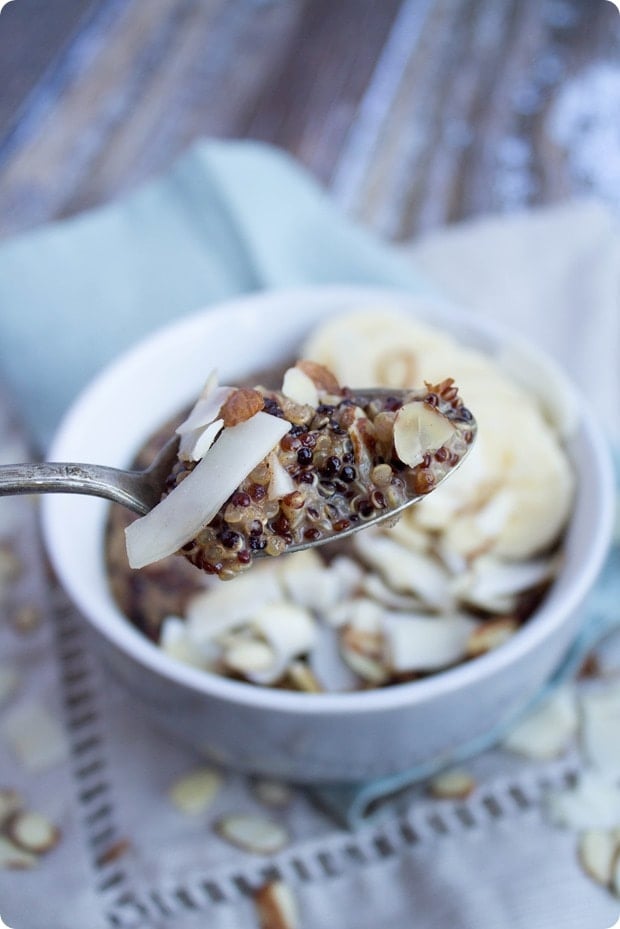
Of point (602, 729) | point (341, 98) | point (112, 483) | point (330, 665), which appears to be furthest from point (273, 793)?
point (341, 98)

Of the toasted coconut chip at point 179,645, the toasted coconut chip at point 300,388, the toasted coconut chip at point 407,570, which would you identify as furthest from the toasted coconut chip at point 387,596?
the toasted coconut chip at point 300,388

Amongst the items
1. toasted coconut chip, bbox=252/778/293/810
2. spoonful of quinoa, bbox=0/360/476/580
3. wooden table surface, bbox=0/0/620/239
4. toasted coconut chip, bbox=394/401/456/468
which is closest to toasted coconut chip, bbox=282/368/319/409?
spoonful of quinoa, bbox=0/360/476/580

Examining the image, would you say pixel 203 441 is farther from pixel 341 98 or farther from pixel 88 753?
pixel 341 98

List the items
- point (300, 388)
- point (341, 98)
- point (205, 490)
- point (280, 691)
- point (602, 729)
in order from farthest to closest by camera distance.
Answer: point (341, 98) < point (602, 729) < point (280, 691) < point (300, 388) < point (205, 490)

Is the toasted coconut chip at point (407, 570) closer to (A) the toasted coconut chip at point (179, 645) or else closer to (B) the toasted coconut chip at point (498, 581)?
(B) the toasted coconut chip at point (498, 581)

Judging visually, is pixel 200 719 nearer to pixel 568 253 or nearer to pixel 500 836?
pixel 500 836

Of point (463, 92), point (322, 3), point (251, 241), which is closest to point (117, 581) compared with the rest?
point (251, 241)

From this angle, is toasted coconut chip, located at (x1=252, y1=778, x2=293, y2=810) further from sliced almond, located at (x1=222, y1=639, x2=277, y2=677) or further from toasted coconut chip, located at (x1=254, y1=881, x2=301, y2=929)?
sliced almond, located at (x1=222, y1=639, x2=277, y2=677)
